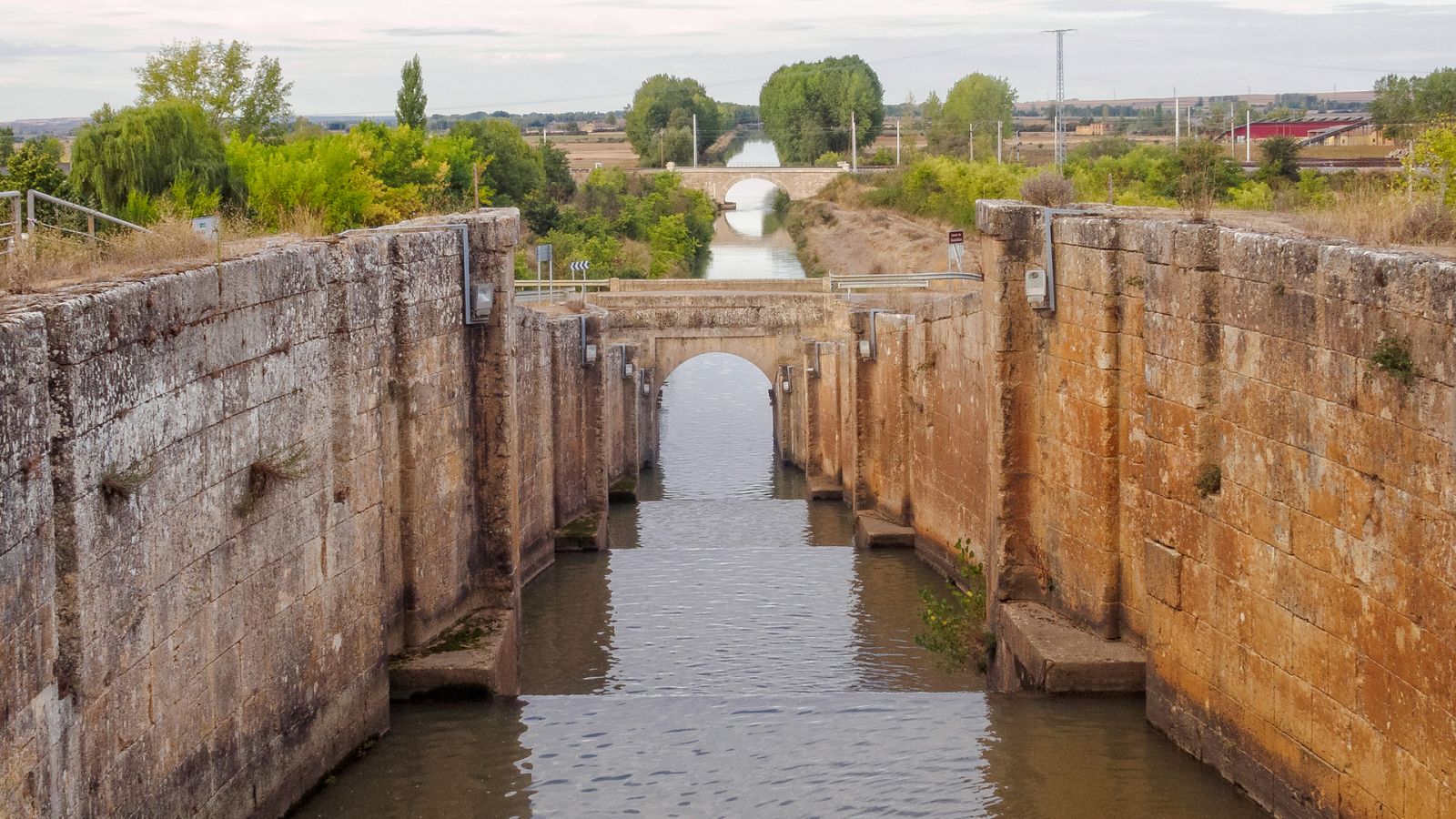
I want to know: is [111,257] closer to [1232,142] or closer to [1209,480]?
[1209,480]

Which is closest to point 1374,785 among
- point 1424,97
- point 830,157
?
point 1424,97

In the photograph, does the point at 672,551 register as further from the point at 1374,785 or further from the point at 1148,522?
the point at 1374,785

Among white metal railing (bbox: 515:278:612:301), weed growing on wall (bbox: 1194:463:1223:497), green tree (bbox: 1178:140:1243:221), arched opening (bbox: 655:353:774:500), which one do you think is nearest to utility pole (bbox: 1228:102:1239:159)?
green tree (bbox: 1178:140:1243:221)

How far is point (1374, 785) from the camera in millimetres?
7805

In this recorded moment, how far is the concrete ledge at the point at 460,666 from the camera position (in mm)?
11336

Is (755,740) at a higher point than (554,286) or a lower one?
lower

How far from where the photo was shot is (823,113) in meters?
112

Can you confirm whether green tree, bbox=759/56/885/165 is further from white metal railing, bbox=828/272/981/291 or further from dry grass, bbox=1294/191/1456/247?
dry grass, bbox=1294/191/1456/247

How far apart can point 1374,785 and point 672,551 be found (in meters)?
13.1

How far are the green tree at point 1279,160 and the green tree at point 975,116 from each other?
49124 millimetres

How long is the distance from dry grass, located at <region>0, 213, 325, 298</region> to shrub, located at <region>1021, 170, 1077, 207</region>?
20.2 feet

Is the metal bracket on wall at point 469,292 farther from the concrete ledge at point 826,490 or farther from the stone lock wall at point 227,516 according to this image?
the concrete ledge at point 826,490

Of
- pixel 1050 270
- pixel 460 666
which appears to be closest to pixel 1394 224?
pixel 1050 270

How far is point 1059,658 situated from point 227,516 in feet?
18.9
